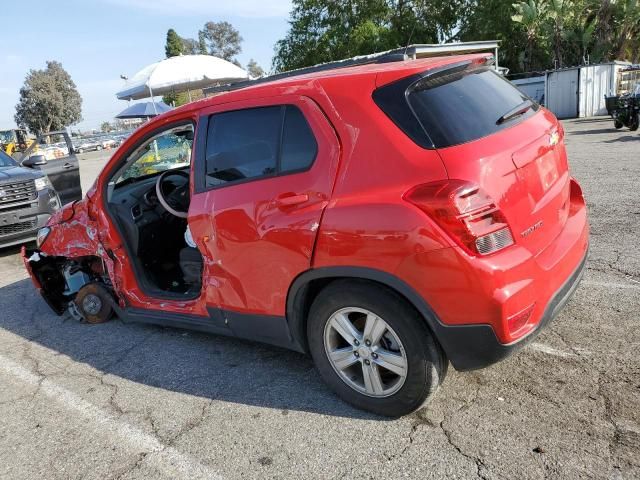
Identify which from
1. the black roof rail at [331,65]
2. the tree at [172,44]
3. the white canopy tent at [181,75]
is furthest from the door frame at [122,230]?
the tree at [172,44]

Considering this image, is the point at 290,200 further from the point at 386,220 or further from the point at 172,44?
the point at 172,44

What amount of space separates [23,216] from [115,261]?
14.6 feet

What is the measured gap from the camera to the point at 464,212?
2330 mm

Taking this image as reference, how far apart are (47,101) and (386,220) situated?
89635mm

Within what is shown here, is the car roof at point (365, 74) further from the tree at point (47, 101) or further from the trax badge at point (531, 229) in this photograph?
the tree at point (47, 101)

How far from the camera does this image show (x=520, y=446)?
2461 millimetres

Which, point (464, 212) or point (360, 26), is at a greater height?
point (360, 26)

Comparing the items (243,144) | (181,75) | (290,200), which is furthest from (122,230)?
(181,75)

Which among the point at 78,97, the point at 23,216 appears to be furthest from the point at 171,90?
the point at 78,97

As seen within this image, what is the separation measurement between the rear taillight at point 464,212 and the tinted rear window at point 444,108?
9.8 inches

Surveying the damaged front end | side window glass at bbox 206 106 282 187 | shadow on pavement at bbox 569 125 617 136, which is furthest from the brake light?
shadow on pavement at bbox 569 125 617 136

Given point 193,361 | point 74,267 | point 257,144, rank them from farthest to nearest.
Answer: point 74,267 < point 193,361 < point 257,144

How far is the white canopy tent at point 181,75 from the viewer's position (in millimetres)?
13547

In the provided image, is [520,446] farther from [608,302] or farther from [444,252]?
[608,302]
